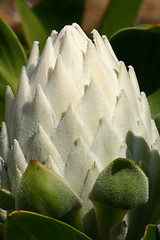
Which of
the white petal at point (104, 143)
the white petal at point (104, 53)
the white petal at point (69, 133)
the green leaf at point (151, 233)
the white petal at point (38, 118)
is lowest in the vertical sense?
the green leaf at point (151, 233)

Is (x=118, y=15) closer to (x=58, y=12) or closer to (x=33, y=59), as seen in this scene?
(x=58, y=12)

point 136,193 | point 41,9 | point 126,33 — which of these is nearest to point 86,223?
point 136,193

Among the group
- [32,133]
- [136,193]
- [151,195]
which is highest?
[32,133]

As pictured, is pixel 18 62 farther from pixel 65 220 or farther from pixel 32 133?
pixel 65 220

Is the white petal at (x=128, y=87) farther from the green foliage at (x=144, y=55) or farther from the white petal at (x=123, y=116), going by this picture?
the green foliage at (x=144, y=55)

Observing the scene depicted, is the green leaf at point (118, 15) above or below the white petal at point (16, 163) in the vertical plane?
above

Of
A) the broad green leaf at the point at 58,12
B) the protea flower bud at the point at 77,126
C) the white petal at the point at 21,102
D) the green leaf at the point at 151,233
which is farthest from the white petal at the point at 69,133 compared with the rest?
the broad green leaf at the point at 58,12
